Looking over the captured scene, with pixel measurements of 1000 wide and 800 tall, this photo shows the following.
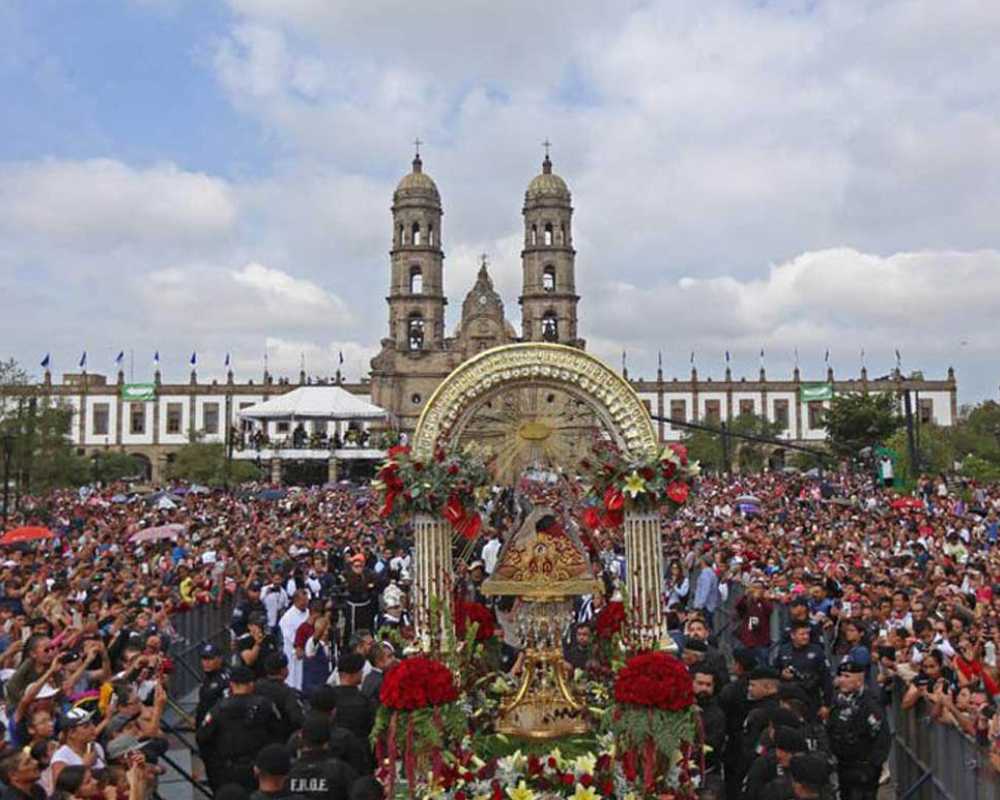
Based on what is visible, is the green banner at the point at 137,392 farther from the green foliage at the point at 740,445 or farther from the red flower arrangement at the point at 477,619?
the red flower arrangement at the point at 477,619

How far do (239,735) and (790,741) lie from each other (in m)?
3.77

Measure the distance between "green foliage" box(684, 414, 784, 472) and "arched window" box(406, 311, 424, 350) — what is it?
18862mm

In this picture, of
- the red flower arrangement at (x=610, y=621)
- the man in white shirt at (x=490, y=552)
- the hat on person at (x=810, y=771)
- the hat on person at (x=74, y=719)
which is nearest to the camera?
the hat on person at (x=810, y=771)

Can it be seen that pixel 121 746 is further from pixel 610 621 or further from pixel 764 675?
pixel 610 621

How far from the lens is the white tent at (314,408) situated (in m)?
61.6

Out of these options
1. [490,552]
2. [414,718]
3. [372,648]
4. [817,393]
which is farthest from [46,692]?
[817,393]

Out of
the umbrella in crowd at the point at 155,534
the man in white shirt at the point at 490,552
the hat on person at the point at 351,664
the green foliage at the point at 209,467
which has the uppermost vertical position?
the green foliage at the point at 209,467

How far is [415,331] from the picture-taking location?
7444 cm

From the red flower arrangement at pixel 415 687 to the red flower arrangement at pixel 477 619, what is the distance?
3.32 metres

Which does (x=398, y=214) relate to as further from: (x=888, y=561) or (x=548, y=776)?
(x=548, y=776)

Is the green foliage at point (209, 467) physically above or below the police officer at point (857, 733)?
above

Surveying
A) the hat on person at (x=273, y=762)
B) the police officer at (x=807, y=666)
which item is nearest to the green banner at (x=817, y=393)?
the police officer at (x=807, y=666)

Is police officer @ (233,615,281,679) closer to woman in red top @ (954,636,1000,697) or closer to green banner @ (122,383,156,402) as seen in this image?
woman in red top @ (954,636,1000,697)

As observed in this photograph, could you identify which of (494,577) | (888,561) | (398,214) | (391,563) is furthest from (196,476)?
(494,577)
